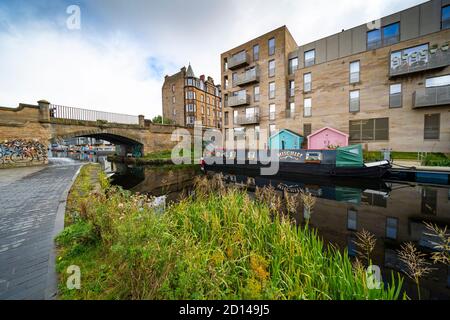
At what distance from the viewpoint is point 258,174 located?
52.4ft

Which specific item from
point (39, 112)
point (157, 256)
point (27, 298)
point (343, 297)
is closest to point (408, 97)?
point (343, 297)

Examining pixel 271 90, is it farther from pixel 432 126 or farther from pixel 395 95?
pixel 432 126

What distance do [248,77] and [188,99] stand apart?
1869cm

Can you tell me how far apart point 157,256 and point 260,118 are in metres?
23.9

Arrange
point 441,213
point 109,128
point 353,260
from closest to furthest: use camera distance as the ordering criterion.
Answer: point 353,260
point 441,213
point 109,128

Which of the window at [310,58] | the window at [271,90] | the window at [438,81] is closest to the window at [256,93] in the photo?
the window at [271,90]

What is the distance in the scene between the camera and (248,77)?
25.2 m

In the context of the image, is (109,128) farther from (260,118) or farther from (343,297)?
(343,297)

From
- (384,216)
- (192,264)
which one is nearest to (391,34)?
(384,216)

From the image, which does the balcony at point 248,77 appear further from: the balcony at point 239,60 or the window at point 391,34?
the window at point 391,34

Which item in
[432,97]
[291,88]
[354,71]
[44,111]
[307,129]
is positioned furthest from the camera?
[291,88]

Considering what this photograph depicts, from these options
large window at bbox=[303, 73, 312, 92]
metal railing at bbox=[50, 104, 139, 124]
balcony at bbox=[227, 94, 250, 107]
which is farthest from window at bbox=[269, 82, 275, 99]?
metal railing at bbox=[50, 104, 139, 124]

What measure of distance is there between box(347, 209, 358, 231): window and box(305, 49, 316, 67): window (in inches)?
767

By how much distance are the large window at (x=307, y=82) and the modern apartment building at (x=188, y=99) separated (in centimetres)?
2350
